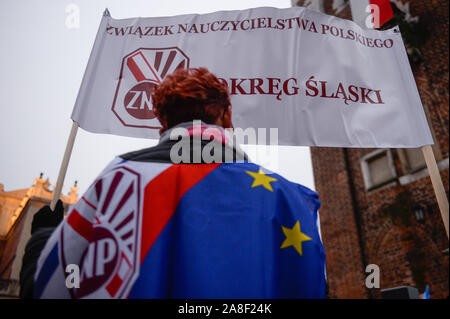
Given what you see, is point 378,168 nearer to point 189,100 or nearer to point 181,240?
point 189,100

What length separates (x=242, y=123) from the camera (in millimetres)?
2557

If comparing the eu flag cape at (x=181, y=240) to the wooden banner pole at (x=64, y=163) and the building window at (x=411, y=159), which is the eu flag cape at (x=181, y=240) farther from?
the building window at (x=411, y=159)

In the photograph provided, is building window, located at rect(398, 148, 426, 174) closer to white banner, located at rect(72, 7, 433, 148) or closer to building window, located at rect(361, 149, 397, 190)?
building window, located at rect(361, 149, 397, 190)

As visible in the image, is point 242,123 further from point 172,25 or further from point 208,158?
point 208,158

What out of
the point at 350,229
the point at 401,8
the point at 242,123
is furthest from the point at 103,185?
the point at 401,8

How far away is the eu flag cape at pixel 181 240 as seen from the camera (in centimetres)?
99

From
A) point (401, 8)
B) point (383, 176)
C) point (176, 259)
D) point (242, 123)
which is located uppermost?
point (401, 8)

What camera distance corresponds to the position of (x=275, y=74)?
271 centimetres

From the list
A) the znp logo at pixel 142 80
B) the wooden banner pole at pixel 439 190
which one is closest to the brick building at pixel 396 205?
the wooden banner pole at pixel 439 190

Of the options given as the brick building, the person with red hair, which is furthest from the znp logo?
the brick building

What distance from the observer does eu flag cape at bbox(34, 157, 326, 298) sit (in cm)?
99

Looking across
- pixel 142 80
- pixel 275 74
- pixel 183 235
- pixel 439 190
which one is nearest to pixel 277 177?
pixel 183 235

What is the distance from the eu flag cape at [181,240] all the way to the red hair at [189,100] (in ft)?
0.90

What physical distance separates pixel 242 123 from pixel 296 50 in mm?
831
